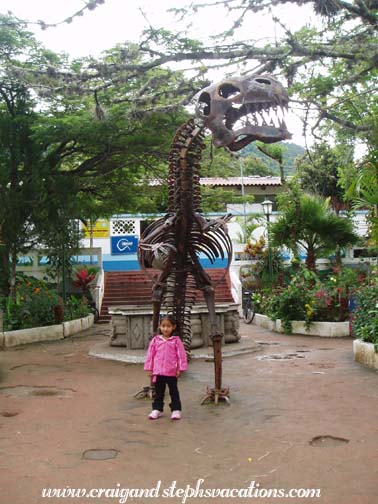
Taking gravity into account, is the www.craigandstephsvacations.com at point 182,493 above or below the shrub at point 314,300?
below

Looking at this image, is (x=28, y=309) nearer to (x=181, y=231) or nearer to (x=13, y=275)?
(x=13, y=275)

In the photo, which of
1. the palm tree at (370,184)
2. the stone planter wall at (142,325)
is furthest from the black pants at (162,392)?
the stone planter wall at (142,325)

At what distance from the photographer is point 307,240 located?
1677 centimetres

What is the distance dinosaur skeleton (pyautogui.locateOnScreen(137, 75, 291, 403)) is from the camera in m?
5.73

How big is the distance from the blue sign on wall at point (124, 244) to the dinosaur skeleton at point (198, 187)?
1476 centimetres

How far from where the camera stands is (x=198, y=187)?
7.20 meters

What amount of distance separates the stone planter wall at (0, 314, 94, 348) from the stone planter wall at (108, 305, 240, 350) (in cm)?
275

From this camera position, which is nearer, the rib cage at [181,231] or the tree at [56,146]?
the rib cage at [181,231]

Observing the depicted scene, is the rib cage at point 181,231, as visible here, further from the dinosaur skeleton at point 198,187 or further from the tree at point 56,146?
the tree at point 56,146

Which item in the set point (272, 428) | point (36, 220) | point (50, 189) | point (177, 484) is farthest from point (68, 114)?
point (177, 484)

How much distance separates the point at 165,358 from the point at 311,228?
10889 millimetres

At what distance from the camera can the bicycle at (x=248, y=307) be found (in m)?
17.1

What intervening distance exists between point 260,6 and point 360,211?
1320 centimetres

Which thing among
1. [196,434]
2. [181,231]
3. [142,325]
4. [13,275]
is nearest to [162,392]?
[196,434]
